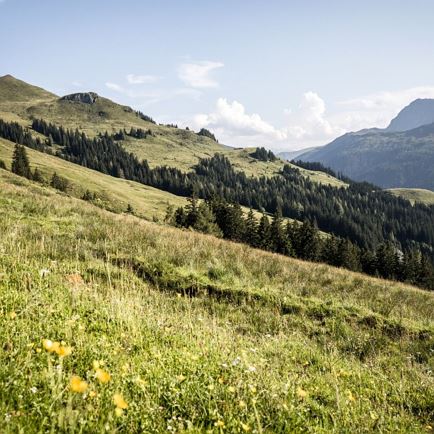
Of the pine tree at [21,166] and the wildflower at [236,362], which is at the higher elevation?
the pine tree at [21,166]

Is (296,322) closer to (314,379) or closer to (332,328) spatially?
(332,328)

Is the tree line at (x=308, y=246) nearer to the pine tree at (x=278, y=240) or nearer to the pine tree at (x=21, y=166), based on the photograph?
the pine tree at (x=278, y=240)

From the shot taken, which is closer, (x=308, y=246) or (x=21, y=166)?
(x=308, y=246)

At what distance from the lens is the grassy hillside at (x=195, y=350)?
3.48 metres

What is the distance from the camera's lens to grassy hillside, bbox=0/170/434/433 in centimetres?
348

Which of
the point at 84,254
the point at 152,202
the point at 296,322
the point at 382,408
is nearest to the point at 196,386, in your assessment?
the point at 382,408

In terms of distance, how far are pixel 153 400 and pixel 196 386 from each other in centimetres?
62

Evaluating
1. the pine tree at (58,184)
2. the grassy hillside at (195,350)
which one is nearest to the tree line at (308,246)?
the pine tree at (58,184)

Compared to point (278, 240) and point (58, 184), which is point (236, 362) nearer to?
point (278, 240)

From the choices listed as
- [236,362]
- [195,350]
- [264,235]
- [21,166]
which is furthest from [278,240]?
[236,362]

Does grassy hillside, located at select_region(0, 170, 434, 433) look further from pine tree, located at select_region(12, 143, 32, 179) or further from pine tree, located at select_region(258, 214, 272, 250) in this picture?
pine tree, located at select_region(12, 143, 32, 179)

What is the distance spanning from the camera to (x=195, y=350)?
5402mm

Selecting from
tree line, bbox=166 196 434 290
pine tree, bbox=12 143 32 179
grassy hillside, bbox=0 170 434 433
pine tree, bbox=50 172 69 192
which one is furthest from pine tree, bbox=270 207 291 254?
grassy hillside, bbox=0 170 434 433

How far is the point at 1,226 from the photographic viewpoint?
12.1 meters
